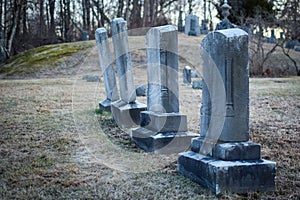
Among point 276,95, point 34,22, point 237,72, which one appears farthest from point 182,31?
point 237,72

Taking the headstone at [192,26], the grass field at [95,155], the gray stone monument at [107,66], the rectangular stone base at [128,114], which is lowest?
the grass field at [95,155]

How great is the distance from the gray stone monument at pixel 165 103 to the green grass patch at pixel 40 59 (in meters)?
15.9

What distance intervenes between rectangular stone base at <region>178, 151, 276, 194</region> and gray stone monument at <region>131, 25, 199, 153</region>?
1487 mm

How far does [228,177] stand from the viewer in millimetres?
3760

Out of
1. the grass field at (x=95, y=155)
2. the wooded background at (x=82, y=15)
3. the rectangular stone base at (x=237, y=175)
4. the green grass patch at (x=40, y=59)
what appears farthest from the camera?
the wooded background at (x=82, y=15)

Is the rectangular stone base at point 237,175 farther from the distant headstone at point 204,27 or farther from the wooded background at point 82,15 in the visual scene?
the distant headstone at point 204,27

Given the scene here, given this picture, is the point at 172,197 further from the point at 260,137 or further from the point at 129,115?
the point at 129,115

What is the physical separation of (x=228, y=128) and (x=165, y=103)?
1.74m

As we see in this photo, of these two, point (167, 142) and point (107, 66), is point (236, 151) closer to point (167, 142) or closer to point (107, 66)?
point (167, 142)

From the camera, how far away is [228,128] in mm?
3998

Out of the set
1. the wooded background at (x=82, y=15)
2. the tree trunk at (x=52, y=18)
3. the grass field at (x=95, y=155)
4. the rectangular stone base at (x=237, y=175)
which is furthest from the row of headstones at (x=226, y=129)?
the tree trunk at (x=52, y=18)

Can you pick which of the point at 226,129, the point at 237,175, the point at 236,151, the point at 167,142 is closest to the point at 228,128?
the point at 226,129

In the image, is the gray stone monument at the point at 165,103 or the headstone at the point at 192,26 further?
the headstone at the point at 192,26

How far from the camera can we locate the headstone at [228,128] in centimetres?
381
